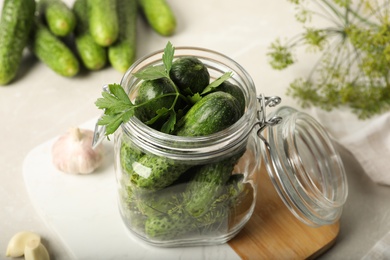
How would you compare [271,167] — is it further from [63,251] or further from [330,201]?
[63,251]

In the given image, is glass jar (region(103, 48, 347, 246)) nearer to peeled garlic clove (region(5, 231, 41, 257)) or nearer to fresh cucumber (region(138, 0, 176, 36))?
peeled garlic clove (region(5, 231, 41, 257))

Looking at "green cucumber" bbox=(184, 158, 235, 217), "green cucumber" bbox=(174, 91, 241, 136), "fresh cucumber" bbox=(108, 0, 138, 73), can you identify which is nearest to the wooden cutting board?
"green cucumber" bbox=(184, 158, 235, 217)

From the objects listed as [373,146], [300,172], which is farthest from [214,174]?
[373,146]

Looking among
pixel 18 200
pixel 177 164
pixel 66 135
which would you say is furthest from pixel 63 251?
pixel 177 164

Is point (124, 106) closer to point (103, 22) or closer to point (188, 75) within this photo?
point (188, 75)

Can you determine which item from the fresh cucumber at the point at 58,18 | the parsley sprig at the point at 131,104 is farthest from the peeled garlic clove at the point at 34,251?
the fresh cucumber at the point at 58,18

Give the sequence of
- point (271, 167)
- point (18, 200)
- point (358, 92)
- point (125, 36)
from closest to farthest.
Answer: point (271, 167)
point (18, 200)
point (358, 92)
point (125, 36)
